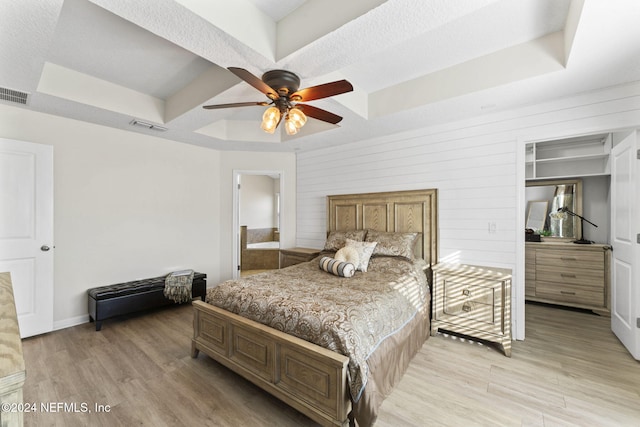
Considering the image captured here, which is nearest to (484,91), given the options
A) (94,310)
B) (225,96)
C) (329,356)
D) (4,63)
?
(225,96)

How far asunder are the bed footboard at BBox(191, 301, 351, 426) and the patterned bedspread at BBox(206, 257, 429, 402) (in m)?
0.07

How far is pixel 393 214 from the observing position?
3764 mm

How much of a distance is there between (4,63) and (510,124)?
4675 millimetres

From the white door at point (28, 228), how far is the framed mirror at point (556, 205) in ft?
21.5

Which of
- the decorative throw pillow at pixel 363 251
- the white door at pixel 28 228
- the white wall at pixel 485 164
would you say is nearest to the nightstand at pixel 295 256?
the decorative throw pillow at pixel 363 251

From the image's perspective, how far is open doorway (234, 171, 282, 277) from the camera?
6.53 m

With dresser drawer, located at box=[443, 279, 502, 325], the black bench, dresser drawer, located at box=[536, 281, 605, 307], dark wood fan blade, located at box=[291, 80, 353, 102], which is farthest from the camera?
dresser drawer, located at box=[536, 281, 605, 307]

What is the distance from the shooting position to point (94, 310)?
125 inches

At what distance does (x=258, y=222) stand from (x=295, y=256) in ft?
13.4

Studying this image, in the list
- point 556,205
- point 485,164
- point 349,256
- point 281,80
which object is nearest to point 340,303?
point 349,256

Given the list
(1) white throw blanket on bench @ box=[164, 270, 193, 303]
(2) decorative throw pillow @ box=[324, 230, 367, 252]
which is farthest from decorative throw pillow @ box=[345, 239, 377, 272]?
(1) white throw blanket on bench @ box=[164, 270, 193, 303]

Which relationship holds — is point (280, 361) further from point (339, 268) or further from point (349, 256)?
point (349, 256)

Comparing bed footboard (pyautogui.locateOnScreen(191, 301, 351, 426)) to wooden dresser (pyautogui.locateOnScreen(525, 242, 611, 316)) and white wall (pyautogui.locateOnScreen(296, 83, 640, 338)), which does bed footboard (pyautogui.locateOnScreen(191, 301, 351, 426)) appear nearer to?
white wall (pyautogui.locateOnScreen(296, 83, 640, 338))

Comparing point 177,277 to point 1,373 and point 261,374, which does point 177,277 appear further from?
point 1,373
